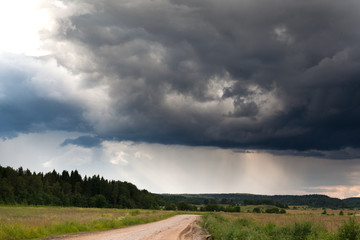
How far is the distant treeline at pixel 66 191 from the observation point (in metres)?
123

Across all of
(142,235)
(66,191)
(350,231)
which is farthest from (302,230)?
(66,191)

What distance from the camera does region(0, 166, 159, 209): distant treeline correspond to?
122944 mm

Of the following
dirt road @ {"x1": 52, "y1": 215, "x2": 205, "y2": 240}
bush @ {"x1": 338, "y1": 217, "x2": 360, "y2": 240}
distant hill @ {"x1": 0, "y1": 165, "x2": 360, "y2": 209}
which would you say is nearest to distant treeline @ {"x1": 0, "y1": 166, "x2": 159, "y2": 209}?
distant hill @ {"x1": 0, "y1": 165, "x2": 360, "y2": 209}

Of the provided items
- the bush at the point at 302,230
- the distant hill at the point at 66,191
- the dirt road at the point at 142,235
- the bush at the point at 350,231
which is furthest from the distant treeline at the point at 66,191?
the bush at the point at 350,231

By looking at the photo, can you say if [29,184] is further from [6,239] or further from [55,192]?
[6,239]

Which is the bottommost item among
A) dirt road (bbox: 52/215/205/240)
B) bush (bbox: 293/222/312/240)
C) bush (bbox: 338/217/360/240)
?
dirt road (bbox: 52/215/205/240)

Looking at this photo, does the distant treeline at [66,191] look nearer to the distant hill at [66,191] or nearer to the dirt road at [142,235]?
the distant hill at [66,191]

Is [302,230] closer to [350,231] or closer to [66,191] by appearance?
[350,231]

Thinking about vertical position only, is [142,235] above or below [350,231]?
below

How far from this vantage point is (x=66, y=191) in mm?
155125

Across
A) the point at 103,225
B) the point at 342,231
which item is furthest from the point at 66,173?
the point at 342,231

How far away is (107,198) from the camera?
175 meters

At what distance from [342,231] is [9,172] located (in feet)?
438

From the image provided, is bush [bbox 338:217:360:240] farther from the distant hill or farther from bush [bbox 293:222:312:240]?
the distant hill
